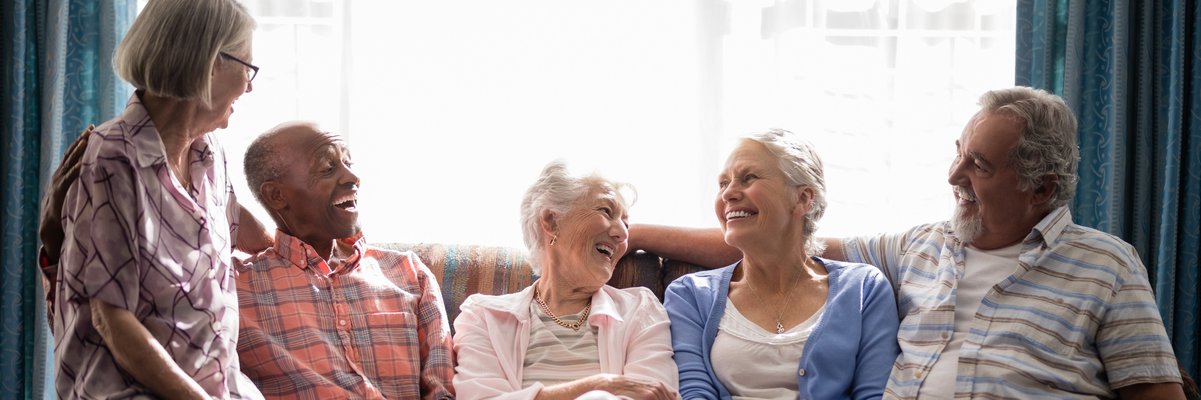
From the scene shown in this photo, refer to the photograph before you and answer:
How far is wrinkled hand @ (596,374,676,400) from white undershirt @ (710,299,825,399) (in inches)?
8.6

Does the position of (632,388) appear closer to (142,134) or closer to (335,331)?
(335,331)

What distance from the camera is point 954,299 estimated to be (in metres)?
2.33

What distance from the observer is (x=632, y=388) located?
216cm

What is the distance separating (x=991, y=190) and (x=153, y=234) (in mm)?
1740

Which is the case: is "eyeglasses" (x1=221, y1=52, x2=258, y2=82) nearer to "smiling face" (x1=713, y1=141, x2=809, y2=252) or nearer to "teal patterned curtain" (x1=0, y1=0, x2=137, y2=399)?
"smiling face" (x1=713, y1=141, x2=809, y2=252)

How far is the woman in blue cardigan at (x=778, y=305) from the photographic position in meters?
2.32

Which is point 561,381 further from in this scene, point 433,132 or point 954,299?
point 433,132

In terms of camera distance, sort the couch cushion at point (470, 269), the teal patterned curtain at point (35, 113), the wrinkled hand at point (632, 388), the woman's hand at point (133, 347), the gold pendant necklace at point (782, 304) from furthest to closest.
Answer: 1. the teal patterned curtain at point (35, 113)
2. the couch cushion at point (470, 269)
3. the gold pendant necklace at point (782, 304)
4. the wrinkled hand at point (632, 388)
5. the woman's hand at point (133, 347)

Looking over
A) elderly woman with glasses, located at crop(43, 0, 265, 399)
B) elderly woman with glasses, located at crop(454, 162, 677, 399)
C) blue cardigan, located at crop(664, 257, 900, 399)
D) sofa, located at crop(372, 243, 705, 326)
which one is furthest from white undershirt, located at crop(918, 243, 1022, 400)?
elderly woman with glasses, located at crop(43, 0, 265, 399)

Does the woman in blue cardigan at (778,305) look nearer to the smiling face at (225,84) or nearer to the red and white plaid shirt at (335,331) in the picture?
the red and white plaid shirt at (335,331)

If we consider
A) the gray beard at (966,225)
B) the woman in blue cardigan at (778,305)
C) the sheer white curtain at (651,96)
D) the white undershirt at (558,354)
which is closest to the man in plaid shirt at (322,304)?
the white undershirt at (558,354)

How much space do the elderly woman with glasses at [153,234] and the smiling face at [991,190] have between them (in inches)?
62.1

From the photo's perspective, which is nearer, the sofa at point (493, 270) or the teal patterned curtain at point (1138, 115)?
the sofa at point (493, 270)

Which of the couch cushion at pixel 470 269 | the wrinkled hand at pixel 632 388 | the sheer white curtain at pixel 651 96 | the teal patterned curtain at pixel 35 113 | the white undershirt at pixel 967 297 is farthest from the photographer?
the sheer white curtain at pixel 651 96
